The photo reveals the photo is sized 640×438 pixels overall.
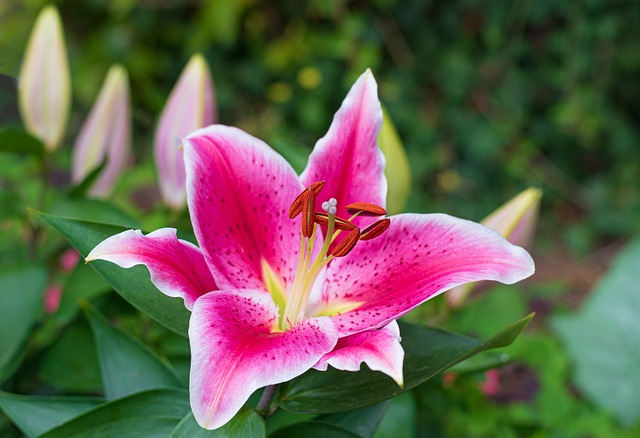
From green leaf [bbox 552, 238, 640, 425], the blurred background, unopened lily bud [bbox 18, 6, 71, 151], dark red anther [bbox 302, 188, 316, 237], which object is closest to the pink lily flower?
dark red anther [bbox 302, 188, 316, 237]

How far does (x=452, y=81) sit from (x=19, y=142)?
1.96 m

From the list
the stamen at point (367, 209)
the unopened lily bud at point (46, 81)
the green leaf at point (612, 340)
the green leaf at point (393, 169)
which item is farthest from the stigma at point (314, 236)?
the green leaf at point (612, 340)

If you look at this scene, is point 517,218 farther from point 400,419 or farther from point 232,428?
point 232,428

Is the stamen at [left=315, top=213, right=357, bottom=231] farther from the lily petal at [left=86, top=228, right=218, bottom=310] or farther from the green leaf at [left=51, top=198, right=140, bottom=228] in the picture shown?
the green leaf at [left=51, top=198, right=140, bottom=228]

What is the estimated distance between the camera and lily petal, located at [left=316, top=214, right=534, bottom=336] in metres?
0.39

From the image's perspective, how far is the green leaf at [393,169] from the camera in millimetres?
551

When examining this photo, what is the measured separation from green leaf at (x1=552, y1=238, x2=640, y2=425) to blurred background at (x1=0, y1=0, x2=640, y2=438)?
3.25ft

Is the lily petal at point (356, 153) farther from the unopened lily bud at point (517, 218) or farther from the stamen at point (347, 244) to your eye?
the unopened lily bud at point (517, 218)

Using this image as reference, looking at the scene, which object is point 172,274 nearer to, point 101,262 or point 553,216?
point 101,262

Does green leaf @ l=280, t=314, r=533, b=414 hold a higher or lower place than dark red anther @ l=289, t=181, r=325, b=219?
lower

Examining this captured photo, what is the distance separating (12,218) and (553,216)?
2281mm

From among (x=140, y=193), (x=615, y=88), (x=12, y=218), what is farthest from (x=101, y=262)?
(x=615, y=88)

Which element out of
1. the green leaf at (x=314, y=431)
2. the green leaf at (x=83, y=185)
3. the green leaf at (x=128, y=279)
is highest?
the green leaf at (x=128, y=279)

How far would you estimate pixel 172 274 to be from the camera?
380mm
